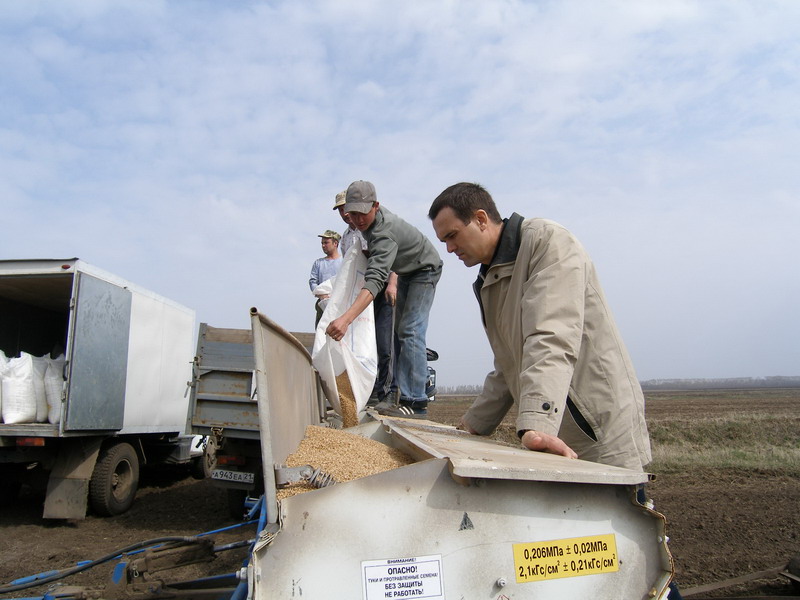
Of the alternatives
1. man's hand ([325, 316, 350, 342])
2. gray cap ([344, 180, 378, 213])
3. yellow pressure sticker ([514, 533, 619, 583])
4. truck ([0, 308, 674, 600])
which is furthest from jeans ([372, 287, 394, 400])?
yellow pressure sticker ([514, 533, 619, 583])

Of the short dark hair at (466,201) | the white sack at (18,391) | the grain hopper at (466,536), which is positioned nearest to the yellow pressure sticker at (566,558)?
the grain hopper at (466,536)

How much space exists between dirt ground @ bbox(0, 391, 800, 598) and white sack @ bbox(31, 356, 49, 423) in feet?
4.23

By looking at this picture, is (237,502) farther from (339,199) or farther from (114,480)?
(339,199)

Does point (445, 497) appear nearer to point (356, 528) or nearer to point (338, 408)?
point (356, 528)

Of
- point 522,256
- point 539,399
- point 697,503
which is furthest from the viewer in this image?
point 697,503

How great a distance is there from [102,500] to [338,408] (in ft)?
16.5

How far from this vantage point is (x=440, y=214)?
8.31 ft

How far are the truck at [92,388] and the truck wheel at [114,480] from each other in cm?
1

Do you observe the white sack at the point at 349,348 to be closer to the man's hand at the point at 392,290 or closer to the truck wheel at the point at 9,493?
the man's hand at the point at 392,290

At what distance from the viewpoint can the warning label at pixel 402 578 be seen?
1554mm

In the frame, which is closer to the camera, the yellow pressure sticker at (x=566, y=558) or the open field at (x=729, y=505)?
the yellow pressure sticker at (x=566, y=558)

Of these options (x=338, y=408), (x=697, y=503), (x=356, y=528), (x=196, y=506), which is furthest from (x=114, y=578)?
(x=697, y=503)

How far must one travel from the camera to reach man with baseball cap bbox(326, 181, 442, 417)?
392 cm

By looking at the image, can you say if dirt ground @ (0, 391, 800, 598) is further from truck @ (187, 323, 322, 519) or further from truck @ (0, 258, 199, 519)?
truck @ (187, 323, 322, 519)
